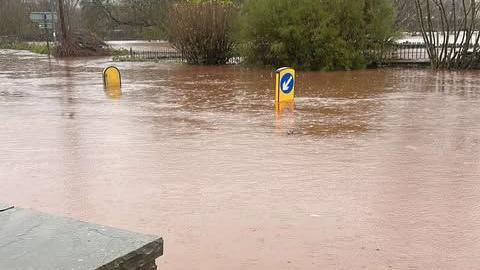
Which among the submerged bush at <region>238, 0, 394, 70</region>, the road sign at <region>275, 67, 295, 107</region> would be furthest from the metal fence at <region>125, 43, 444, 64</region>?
the road sign at <region>275, 67, 295, 107</region>

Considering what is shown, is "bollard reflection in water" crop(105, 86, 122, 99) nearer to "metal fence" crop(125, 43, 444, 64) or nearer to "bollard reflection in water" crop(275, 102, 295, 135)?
"bollard reflection in water" crop(275, 102, 295, 135)

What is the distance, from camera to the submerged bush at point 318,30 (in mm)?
20016

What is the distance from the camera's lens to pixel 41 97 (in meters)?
13.8

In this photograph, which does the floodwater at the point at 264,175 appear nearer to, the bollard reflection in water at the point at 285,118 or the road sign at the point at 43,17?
the bollard reflection in water at the point at 285,118

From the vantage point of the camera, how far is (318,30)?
782 inches

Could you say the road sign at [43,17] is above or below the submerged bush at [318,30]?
above

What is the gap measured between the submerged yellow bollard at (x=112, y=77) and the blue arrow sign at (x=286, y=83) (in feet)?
19.9

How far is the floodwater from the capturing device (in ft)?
13.5

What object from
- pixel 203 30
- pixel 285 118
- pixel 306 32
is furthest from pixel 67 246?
pixel 203 30

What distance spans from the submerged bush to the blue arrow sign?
879cm

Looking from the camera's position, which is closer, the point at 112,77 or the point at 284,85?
the point at 284,85

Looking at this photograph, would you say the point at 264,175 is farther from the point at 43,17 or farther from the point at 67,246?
the point at 43,17

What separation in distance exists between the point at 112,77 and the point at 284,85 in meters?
6.36

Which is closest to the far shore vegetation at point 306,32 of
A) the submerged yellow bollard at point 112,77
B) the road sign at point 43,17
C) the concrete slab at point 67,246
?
the submerged yellow bollard at point 112,77
